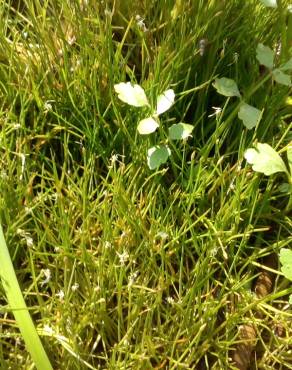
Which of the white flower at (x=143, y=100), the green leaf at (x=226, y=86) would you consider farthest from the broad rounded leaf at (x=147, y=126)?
the green leaf at (x=226, y=86)

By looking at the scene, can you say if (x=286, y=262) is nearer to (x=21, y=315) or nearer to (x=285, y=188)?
(x=285, y=188)

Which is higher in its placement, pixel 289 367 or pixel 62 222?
pixel 62 222

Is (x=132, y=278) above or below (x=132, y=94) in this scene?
below

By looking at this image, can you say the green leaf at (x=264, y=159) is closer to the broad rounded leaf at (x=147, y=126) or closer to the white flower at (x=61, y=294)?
the broad rounded leaf at (x=147, y=126)

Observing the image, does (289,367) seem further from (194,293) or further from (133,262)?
(133,262)

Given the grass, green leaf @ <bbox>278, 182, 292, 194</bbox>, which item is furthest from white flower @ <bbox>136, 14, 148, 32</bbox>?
green leaf @ <bbox>278, 182, 292, 194</bbox>

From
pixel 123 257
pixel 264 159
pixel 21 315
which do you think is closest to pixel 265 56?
pixel 264 159

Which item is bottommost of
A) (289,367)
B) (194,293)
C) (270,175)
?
(289,367)

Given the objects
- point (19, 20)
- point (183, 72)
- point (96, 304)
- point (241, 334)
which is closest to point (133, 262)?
point (96, 304)
